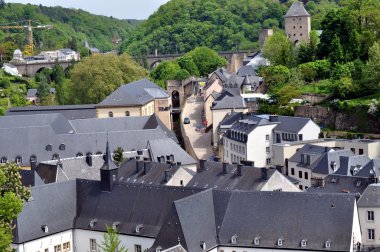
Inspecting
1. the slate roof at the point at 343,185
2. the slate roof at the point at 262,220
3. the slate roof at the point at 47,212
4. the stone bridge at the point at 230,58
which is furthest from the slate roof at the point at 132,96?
the slate roof at the point at 262,220

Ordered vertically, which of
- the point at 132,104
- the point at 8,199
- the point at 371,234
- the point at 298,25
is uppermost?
the point at 298,25

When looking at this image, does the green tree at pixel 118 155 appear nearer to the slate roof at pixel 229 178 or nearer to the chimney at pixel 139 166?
the chimney at pixel 139 166

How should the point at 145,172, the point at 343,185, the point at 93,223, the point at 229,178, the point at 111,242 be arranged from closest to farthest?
the point at 111,242, the point at 93,223, the point at 343,185, the point at 229,178, the point at 145,172

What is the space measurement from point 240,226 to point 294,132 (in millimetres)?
26724

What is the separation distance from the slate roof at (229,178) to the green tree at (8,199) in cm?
1322

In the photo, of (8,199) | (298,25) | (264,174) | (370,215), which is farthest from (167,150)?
A: (298,25)

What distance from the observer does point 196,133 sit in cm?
8069

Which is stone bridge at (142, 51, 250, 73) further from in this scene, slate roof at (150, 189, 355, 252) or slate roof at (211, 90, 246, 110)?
slate roof at (150, 189, 355, 252)

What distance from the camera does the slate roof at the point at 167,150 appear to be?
61594mm

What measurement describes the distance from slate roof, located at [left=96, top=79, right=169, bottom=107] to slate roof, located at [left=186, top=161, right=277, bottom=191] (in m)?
29.8

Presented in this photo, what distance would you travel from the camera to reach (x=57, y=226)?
44.9 metres

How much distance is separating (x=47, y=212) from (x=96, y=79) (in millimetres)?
50505

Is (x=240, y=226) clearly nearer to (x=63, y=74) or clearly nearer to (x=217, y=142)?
(x=217, y=142)

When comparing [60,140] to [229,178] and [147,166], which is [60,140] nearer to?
[147,166]
